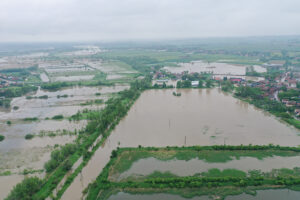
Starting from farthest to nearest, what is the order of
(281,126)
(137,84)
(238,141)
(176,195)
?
1. (137,84)
2. (281,126)
3. (238,141)
4. (176,195)

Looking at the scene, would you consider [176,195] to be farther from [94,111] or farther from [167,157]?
[94,111]

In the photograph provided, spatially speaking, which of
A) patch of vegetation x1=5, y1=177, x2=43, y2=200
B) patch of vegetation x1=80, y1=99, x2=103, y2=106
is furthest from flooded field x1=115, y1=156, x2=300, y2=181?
patch of vegetation x1=80, y1=99, x2=103, y2=106

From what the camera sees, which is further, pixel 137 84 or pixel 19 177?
pixel 137 84

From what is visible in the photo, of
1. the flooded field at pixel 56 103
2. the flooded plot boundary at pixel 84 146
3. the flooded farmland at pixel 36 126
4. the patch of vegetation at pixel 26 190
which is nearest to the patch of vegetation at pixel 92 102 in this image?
the flooded farmland at pixel 36 126

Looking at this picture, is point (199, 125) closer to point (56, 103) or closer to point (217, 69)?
point (56, 103)

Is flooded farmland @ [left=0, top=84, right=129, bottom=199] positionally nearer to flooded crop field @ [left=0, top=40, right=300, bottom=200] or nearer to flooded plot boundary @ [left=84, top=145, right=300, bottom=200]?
flooded crop field @ [left=0, top=40, right=300, bottom=200]

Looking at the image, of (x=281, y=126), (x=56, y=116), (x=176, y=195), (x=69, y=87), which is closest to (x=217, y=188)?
(x=176, y=195)

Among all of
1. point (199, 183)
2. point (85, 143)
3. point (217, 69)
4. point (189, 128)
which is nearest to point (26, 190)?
point (85, 143)
